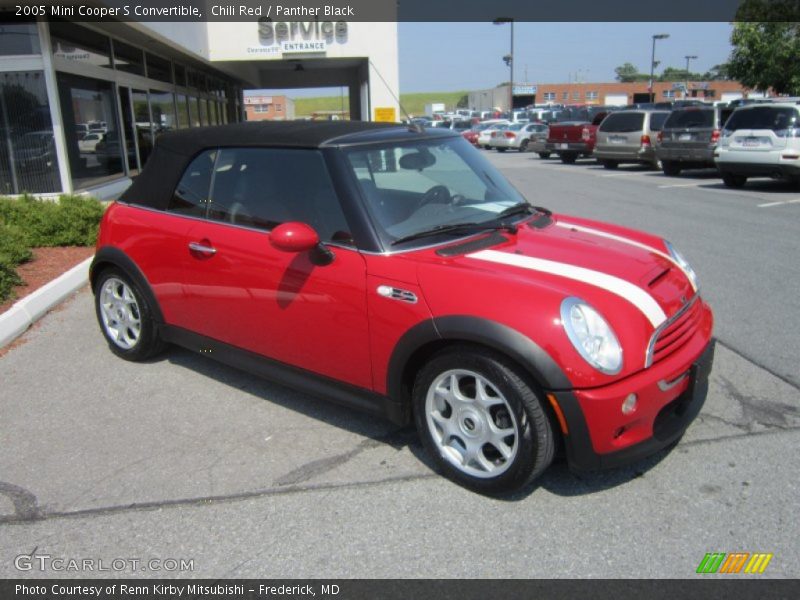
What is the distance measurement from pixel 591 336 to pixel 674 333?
560 mm

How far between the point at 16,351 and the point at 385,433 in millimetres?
3194

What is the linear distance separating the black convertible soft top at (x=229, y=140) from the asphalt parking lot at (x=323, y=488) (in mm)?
1238

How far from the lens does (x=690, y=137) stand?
16219 millimetres

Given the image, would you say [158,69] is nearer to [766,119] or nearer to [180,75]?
[180,75]

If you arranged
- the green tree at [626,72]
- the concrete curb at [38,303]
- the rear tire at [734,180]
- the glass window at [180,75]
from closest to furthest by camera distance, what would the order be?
the concrete curb at [38,303], the rear tire at [734,180], the glass window at [180,75], the green tree at [626,72]

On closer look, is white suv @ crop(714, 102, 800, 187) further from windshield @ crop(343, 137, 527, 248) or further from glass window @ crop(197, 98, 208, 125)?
glass window @ crop(197, 98, 208, 125)

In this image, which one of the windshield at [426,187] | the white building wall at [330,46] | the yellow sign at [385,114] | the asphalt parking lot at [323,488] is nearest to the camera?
the asphalt parking lot at [323,488]

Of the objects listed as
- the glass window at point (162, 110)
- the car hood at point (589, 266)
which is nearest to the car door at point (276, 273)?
the car hood at point (589, 266)

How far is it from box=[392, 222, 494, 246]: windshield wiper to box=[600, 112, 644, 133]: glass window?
16834 mm

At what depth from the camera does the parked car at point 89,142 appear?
11.8 metres

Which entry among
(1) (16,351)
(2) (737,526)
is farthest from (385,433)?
(1) (16,351)

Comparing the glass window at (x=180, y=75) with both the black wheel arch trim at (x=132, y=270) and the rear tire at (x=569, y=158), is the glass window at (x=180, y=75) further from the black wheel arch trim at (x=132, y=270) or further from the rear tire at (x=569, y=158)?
the black wheel arch trim at (x=132, y=270)

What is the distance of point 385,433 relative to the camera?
3.62 meters
